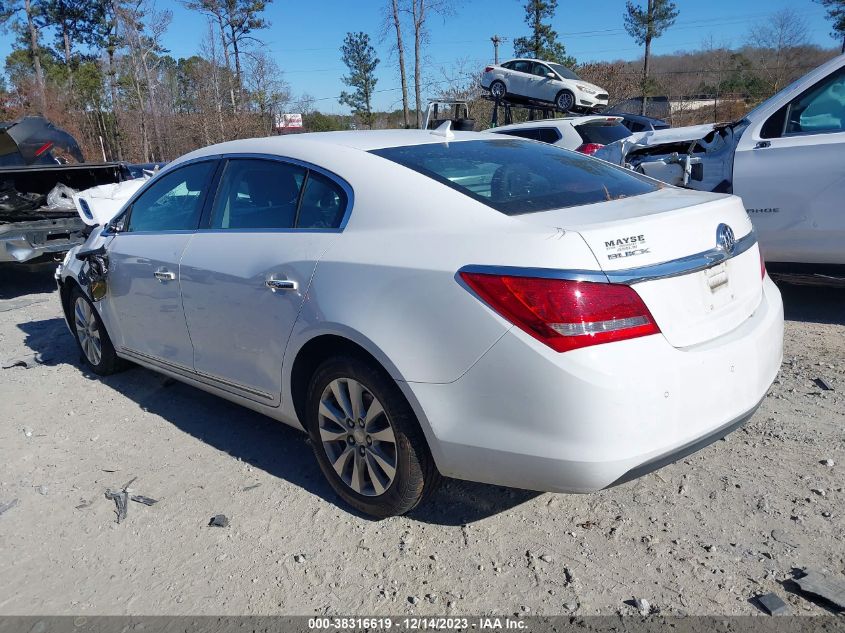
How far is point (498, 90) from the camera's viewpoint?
22938mm

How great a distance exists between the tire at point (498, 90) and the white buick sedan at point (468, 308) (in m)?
20.2

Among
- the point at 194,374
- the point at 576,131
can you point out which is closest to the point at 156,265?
the point at 194,374

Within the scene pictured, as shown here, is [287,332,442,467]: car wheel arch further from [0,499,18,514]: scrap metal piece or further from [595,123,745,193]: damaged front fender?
[595,123,745,193]: damaged front fender

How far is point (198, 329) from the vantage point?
12.2 feet

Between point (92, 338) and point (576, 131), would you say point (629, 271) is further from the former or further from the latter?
A: point (576, 131)

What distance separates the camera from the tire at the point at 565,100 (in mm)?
21267

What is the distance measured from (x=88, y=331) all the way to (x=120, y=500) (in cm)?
218

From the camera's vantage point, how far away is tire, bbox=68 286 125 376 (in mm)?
4945

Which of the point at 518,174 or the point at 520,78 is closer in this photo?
the point at 518,174

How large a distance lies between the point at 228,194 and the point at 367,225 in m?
1.22

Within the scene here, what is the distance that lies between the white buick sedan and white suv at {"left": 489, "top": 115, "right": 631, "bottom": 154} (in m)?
7.83

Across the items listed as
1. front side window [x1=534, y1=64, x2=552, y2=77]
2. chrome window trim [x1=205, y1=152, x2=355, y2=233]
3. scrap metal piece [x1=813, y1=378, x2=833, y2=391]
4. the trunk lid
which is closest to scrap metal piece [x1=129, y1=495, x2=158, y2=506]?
chrome window trim [x1=205, y1=152, x2=355, y2=233]

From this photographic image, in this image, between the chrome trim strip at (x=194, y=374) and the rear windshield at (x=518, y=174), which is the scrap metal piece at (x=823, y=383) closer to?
the rear windshield at (x=518, y=174)

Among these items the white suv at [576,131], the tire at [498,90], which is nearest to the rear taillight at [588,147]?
the white suv at [576,131]
